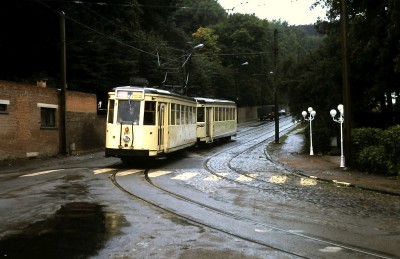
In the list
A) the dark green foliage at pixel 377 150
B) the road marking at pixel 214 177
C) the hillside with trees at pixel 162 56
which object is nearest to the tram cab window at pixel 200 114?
the hillside with trees at pixel 162 56

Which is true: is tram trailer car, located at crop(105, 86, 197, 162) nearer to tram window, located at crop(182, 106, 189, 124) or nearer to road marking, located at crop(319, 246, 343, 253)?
tram window, located at crop(182, 106, 189, 124)

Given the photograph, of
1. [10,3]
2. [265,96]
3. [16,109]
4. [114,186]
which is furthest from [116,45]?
[265,96]

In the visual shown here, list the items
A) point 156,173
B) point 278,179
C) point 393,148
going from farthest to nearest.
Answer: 1. point 156,173
2. point 278,179
3. point 393,148

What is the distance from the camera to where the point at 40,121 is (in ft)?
84.2

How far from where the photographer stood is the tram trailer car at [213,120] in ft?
105

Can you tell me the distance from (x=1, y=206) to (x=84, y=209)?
1.96m

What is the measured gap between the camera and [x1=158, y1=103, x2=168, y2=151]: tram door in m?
20.5

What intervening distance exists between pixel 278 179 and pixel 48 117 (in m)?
15.1

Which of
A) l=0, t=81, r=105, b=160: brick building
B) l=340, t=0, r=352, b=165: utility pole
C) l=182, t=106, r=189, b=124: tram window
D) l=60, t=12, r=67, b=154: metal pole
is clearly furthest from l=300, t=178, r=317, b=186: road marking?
l=60, t=12, r=67, b=154: metal pole

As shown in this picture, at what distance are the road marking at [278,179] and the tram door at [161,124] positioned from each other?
538 cm

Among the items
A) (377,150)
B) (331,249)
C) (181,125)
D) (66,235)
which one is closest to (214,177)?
(377,150)

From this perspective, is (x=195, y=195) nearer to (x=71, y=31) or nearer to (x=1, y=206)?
(x=1, y=206)

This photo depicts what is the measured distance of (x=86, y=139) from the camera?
3128 cm

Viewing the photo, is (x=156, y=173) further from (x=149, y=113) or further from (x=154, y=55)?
(x=154, y=55)
